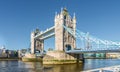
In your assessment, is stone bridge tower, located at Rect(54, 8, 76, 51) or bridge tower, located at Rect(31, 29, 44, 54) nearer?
stone bridge tower, located at Rect(54, 8, 76, 51)

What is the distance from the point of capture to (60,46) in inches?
3637

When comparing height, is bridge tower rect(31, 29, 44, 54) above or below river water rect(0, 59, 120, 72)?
above

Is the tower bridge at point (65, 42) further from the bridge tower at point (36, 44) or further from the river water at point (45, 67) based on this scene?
Result: the bridge tower at point (36, 44)

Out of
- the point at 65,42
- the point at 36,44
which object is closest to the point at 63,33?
the point at 65,42

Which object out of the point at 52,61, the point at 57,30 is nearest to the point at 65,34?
the point at 57,30

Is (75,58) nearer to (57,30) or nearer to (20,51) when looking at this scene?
(57,30)

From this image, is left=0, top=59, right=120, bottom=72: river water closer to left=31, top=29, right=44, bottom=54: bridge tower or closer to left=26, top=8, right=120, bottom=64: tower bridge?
left=26, top=8, right=120, bottom=64: tower bridge

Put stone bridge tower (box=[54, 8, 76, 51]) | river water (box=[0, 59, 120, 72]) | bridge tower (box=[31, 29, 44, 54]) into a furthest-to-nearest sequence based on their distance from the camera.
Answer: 1. bridge tower (box=[31, 29, 44, 54])
2. stone bridge tower (box=[54, 8, 76, 51])
3. river water (box=[0, 59, 120, 72])

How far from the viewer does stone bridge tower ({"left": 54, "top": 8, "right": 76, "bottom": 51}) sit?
9319 centimetres

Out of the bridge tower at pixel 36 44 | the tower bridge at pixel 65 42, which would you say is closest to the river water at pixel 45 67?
the tower bridge at pixel 65 42

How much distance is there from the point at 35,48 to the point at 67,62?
69.5 metres

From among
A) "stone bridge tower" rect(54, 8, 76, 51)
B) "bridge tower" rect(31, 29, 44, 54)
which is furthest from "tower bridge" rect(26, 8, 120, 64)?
"bridge tower" rect(31, 29, 44, 54)

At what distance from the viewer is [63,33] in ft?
308

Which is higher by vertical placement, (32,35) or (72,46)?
(32,35)
